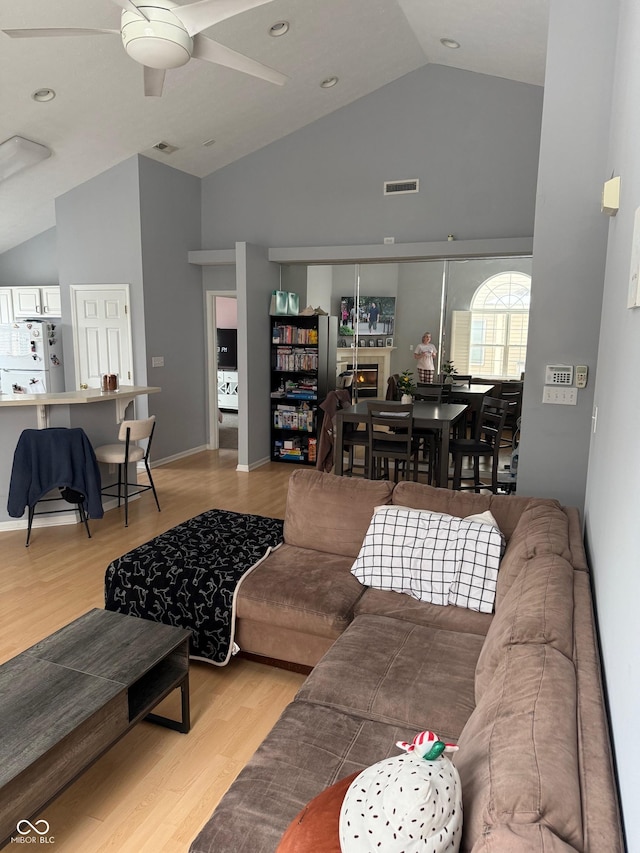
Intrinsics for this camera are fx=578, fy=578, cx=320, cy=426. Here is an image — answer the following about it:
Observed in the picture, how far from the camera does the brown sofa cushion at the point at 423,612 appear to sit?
7.97 ft

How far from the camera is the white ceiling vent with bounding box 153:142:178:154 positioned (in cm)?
612

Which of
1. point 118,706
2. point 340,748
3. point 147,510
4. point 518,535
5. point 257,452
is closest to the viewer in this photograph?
point 340,748

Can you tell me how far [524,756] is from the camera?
3.43 ft

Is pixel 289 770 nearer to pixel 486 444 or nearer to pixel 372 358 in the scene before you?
pixel 486 444

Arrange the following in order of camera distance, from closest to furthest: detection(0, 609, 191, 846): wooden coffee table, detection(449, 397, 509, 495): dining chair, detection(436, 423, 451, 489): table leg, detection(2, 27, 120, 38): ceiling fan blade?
detection(0, 609, 191, 846): wooden coffee table → detection(2, 27, 120, 38): ceiling fan blade → detection(436, 423, 451, 489): table leg → detection(449, 397, 509, 495): dining chair

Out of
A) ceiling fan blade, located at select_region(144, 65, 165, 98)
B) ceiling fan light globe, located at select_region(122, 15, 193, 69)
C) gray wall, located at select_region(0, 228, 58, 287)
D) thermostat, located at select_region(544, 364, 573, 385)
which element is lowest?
thermostat, located at select_region(544, 364, 573, 385)

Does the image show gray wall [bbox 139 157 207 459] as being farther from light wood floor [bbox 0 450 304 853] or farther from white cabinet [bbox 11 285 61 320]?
light wood floor [bbox 0 450 304 853]

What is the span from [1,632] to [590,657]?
2998mm

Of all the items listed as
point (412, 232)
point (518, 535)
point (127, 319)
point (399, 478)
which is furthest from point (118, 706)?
point (412, 232)

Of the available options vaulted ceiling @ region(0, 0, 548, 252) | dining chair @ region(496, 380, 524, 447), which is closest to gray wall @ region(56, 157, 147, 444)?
vaulted ceiling @ region(0, 0, 548, 252)

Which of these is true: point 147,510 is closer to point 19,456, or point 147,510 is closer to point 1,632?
point 19,456

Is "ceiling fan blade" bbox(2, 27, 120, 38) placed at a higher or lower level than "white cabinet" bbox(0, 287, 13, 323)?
higher

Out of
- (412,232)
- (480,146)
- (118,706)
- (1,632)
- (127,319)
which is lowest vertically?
(1,632)

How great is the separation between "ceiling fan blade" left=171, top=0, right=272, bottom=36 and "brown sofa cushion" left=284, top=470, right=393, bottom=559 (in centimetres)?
224
